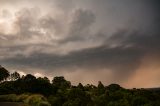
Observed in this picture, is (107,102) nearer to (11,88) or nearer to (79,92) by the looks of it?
(79,92)

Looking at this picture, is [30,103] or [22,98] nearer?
[30,103]

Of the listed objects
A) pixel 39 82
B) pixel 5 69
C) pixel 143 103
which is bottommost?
pixel 143 103

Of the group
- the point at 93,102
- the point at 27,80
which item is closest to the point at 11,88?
the point at 27,80

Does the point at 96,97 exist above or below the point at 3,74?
below

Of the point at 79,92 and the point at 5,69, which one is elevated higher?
the point at 5,69

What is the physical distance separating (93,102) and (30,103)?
126 ft

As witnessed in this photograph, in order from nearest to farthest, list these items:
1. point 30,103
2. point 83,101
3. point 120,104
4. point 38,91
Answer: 1. point 120,104
2. point 83,101
3. point 30,103
4. point 38,91

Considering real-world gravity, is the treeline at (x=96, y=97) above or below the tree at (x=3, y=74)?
below

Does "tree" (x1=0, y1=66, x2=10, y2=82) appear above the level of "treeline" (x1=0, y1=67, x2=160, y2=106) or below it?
above

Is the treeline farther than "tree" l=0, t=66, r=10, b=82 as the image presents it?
No

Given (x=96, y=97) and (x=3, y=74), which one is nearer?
(x=96, y=97)

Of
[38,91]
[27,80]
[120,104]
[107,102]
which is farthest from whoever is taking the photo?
[27,80]

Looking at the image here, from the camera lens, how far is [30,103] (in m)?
97.6

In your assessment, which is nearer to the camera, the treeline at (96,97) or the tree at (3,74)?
the treeline at (96,97)
